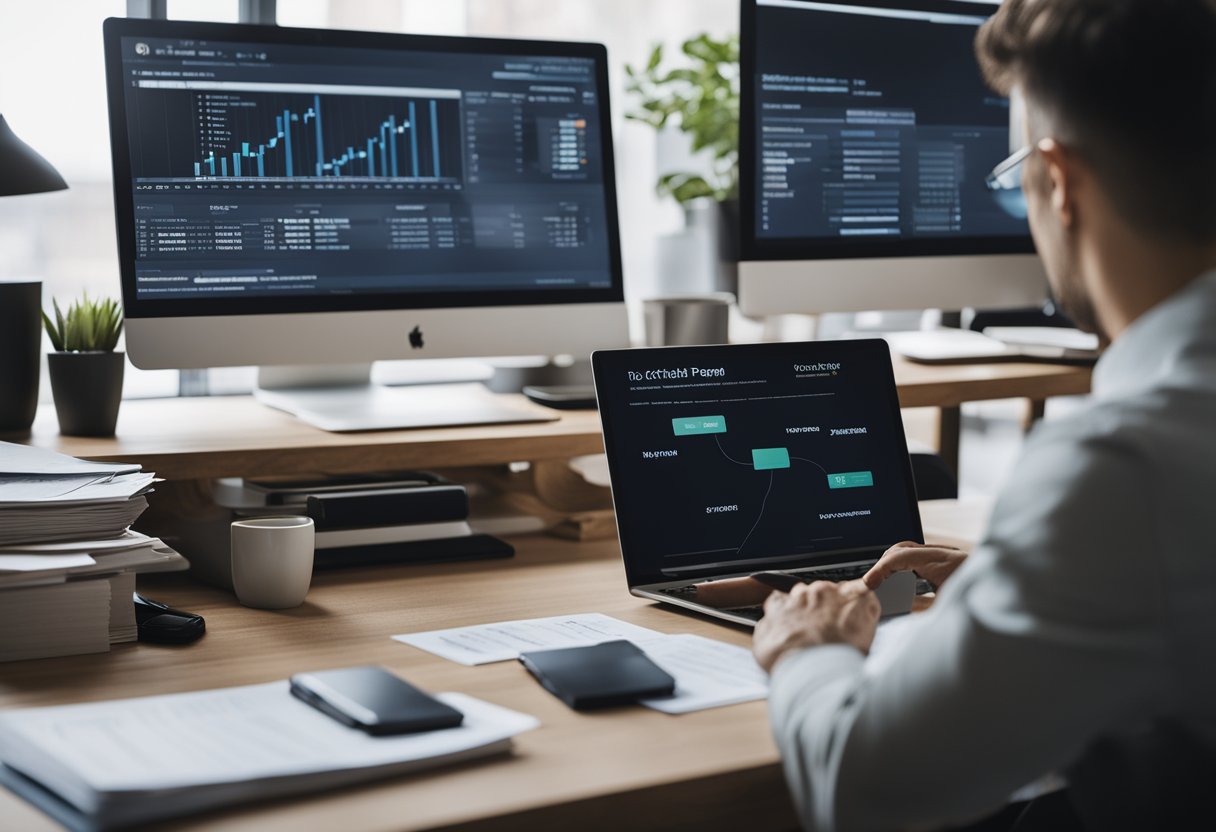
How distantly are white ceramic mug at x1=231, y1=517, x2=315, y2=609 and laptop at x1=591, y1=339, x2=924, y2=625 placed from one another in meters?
0.33

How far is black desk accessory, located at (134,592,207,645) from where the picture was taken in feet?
4.00

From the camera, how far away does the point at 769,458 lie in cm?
144

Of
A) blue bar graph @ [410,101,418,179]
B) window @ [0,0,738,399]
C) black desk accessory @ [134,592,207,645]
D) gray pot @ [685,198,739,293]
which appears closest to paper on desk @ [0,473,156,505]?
black desk accessory @ [134,592,207,645]

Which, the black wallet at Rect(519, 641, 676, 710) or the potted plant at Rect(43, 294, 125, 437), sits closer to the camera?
the black wallet at Rect(519, 641, 676, 710)

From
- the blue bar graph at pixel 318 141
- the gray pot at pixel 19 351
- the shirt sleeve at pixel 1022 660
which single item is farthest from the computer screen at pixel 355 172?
the shirt sleeve at pixel 1022 660

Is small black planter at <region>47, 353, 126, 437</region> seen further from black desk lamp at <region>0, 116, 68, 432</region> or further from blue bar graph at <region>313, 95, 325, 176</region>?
blue bar graph at <region>313, 95, 325, 176</region>

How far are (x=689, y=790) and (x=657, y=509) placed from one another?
505 millimetres

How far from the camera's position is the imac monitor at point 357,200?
5.04ft

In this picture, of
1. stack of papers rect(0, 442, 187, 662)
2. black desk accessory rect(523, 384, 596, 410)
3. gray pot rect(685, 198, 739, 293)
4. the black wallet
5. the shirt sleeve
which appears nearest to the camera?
the shirt sleeve

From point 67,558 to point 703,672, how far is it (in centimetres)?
57

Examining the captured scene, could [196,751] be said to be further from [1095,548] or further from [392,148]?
[392,148]

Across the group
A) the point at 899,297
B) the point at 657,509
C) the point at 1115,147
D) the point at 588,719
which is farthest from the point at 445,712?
the point at 899,297

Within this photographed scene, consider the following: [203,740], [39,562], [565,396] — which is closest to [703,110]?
[565,396]

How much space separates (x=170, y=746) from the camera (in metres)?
0.88
